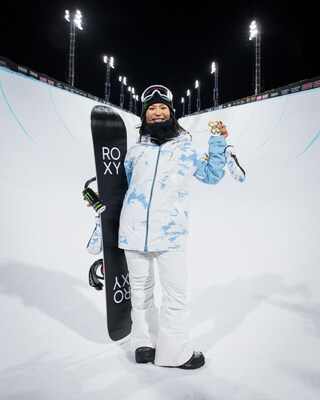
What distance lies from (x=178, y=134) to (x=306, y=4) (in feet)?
123

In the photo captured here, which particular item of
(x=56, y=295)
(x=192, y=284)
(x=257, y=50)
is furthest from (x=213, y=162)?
(x=257, y=50)

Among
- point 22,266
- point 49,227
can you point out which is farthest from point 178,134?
point 49,227

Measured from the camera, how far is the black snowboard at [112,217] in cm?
199

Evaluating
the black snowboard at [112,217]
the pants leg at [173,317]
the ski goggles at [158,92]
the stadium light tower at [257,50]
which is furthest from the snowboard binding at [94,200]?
the stadium light tower at [257,50]

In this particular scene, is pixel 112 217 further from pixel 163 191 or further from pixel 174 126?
pixel 174 126

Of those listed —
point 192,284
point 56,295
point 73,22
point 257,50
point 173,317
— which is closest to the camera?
point 173,317

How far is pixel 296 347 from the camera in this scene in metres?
1.86

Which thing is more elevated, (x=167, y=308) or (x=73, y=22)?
(x=73, y=22)

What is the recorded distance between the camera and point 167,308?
1674 mm

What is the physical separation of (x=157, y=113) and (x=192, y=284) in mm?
1945

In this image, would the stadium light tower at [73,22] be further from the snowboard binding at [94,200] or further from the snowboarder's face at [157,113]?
the snowboard binding at [94,200]

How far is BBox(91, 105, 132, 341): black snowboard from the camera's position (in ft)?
6.53

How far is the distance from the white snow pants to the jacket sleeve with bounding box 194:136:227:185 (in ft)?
1.95

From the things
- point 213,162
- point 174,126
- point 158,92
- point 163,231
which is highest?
point 158,92
